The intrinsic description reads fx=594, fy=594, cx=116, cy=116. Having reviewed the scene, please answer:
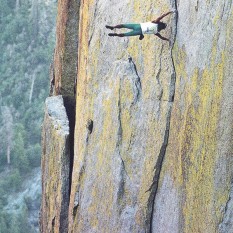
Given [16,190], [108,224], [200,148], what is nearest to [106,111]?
[108,224]

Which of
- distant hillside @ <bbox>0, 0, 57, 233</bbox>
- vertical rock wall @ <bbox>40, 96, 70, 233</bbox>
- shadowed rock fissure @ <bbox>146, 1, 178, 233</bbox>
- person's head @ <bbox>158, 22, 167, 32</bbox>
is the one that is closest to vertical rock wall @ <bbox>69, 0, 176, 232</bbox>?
shadowed rock fissure @ <bbox>146, 1, 178, 233</bbox>

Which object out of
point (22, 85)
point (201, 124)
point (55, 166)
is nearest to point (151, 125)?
point (201, 124)

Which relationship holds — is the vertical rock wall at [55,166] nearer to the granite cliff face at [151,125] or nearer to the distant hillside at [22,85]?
the granite cliff face at [151,125]

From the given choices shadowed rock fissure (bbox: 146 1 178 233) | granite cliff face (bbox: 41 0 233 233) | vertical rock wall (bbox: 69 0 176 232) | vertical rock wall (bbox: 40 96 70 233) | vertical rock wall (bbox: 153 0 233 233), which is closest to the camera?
vertical rock wall (bbox: 153 0 233 233)

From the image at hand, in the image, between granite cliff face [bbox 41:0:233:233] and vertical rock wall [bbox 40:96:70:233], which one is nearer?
granite cliff face [bbox 41:0:233:233]

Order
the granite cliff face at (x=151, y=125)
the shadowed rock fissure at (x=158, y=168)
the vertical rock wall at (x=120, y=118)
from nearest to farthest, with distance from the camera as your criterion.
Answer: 1. the granite cliff face at (x=151, y=125)
2. the shadowed rock fissure at (x=158, y=168)
3. the vertical rock wall at (x=120, y=118)

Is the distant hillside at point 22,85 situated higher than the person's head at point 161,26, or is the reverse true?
the person's head at point 161,26

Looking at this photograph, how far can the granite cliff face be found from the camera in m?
7.22

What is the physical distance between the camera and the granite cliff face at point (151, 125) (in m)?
7.22

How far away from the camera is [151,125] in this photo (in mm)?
8891

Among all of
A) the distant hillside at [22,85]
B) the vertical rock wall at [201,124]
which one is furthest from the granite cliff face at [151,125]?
the distant hillside at [22,85]

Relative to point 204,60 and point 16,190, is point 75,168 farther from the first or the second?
point 16,190

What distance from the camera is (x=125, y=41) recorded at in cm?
934

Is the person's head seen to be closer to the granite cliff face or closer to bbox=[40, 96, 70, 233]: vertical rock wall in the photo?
the granite cliff face
